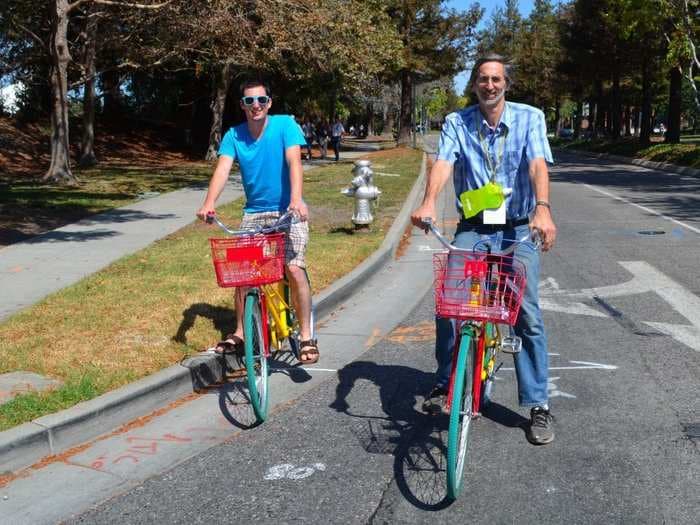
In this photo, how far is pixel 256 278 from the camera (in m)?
5.00

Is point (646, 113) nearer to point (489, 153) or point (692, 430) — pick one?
point (692, 430)

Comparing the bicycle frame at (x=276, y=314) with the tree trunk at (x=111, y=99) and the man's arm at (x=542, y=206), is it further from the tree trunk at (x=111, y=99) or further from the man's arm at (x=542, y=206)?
the tree trunk at (x=111, y=99)

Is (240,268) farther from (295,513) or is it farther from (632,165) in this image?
(632,165)

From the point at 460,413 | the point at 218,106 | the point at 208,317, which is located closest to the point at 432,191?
the point at 460,413

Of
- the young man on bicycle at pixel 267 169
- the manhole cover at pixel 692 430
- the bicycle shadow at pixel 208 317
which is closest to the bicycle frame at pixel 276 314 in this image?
the young man on bicycle at pixel 267 169

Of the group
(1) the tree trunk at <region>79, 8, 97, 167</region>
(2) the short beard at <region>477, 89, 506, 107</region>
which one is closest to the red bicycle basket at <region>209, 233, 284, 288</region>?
(2) the short beard at <region>477, 89, 506, 107</region>

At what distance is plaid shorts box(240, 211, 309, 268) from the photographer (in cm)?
571

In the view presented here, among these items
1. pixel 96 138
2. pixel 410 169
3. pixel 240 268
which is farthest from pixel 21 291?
pixel 96 138

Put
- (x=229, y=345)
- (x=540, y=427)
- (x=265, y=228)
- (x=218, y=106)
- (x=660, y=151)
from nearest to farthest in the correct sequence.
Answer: (x=540, y=427)
(x=265, y=228)
(x=229, y=345)
(x=218, y=106)
(x=660, y=151)

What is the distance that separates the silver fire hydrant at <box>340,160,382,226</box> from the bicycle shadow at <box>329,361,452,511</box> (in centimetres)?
581

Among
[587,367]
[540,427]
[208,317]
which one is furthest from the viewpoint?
[208,317]

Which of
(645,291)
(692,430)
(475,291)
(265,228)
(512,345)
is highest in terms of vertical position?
(265,228)

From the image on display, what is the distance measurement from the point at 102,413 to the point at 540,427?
2.57 meters

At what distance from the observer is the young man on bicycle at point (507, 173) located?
4461mm
